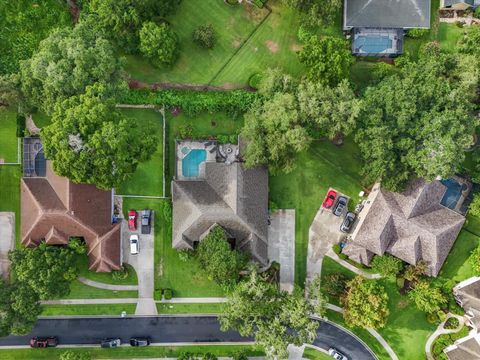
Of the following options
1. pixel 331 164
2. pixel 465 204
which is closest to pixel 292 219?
pixel 331 164

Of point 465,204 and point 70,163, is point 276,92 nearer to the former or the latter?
point 70,163

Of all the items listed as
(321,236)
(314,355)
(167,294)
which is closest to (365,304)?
(321,236)

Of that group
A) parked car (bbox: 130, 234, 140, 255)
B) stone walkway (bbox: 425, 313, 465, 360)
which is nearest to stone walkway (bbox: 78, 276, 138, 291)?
parked car (bbox: 130, 234, 140, 255)

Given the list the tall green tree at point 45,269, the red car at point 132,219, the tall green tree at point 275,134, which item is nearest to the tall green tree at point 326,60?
the tall green tree at point 275,134

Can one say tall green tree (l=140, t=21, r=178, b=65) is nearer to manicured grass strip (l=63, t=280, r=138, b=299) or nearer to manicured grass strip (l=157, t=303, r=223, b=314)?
manicured grass strip (l=63, t=280, r=138, b=299)

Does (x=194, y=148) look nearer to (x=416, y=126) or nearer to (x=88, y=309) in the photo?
(x=88, y=309)
